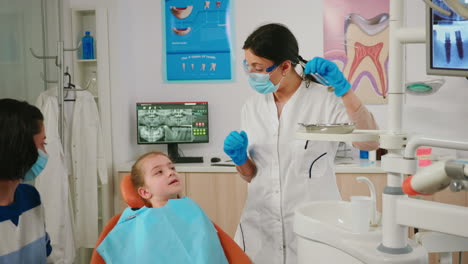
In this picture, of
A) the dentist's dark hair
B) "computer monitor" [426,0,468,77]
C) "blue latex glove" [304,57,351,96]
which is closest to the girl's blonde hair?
the dentist's dark hair

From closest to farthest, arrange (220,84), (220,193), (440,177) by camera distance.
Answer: (440,177) < (220,193) < (220,84)

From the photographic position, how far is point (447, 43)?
1.02 meters

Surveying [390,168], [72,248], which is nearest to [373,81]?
[72,248]

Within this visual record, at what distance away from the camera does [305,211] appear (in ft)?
5.04

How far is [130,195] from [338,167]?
1.79 m

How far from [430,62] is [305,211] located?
638mm

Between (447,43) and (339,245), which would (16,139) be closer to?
(339,245)

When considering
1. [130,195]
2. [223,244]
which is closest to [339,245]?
[223,244]

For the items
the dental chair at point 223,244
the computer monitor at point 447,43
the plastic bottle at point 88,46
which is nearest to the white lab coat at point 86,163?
the plastic bottle at point 88,46

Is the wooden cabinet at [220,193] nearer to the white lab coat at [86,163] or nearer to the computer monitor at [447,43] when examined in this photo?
the white lab coat at [86,163]

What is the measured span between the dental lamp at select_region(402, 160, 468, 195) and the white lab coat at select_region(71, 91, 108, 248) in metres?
2.95

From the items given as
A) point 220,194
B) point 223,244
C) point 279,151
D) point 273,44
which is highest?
point 273,44

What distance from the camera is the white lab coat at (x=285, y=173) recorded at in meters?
2.01

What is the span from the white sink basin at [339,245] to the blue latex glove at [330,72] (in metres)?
0.51
